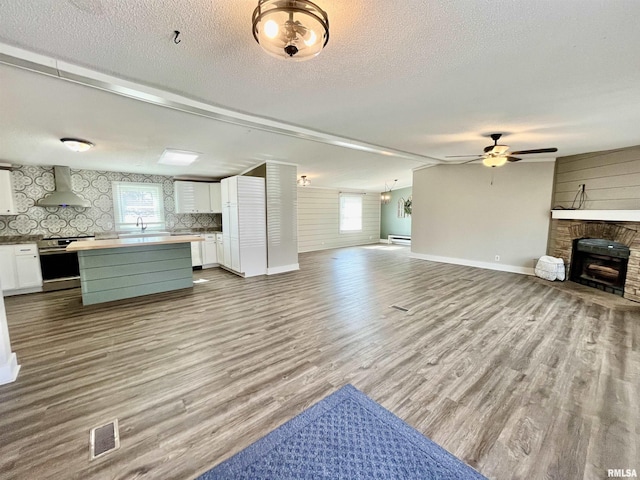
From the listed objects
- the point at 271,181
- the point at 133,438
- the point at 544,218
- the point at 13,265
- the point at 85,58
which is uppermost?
the point at 85,58

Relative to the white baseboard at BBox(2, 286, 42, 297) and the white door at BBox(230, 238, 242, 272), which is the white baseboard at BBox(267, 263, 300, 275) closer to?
the white door at BBox(230, 238, 242, 272)

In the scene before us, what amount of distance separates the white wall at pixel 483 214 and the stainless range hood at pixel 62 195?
8.30 metres

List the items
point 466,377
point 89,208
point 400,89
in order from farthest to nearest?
1. point 89,208
2. point 400,89
3. point 466,377

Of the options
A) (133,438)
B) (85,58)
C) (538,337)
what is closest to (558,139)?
(538,337)

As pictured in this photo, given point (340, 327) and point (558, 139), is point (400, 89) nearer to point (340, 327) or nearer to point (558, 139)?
point (340, 327)

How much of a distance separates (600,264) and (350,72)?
577cm

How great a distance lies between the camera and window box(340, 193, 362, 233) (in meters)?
10.5

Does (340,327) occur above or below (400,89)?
below

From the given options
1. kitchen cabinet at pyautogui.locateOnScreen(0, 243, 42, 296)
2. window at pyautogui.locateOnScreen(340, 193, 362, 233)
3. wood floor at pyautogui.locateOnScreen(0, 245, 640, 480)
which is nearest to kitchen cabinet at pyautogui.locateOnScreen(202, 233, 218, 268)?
wood floor at pyautogui.locateOnScreen(0, 245, 640, 480)

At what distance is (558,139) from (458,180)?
273 centimetres

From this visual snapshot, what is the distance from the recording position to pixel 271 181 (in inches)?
223

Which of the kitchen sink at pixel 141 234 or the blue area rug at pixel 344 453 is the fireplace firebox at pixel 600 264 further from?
the kitchen sink at pixel 141 234

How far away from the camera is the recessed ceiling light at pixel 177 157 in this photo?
430cm

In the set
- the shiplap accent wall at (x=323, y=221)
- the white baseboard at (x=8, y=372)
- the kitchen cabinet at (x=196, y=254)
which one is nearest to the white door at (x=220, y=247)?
the kitchen cabinet at (x=196, y=254)
